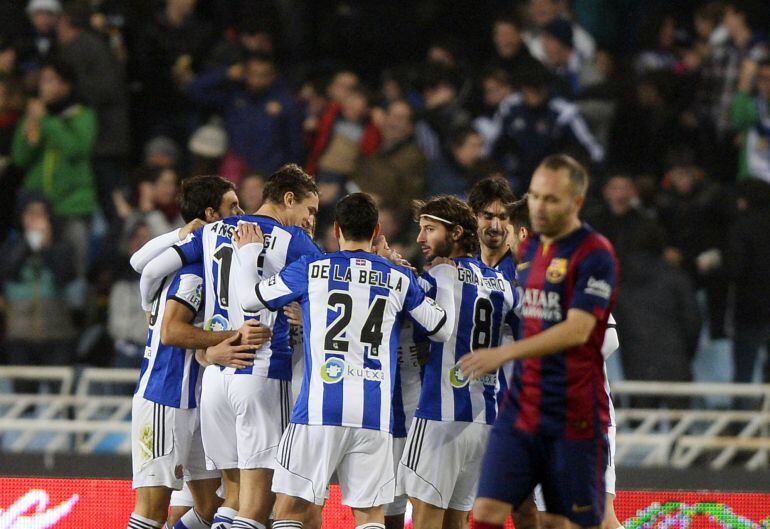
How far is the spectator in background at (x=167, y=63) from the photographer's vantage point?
1306 centimetres

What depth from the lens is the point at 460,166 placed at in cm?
1177

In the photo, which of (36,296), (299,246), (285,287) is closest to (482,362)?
(285,287)

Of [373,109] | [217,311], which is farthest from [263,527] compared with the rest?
[373,109]

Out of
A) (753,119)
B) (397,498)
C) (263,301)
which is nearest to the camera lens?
(263,301)

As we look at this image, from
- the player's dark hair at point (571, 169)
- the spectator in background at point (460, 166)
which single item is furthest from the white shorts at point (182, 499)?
the spectator in background at point (460, 166)

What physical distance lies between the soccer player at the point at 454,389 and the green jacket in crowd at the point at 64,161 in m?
6.35

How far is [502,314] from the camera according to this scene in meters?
6.59

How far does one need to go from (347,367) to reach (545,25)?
727 centimetres

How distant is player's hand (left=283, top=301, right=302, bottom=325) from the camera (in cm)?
652

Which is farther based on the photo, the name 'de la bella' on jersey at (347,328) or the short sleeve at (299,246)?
the short sleeve at (299,246)

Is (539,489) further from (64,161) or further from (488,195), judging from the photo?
(64,161)

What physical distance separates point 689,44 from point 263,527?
8261mm

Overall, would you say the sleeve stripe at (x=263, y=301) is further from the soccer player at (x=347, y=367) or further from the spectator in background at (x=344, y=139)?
the spectator in background at (x=344, y=139)

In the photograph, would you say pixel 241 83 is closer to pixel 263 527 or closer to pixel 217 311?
pixel 217 311
